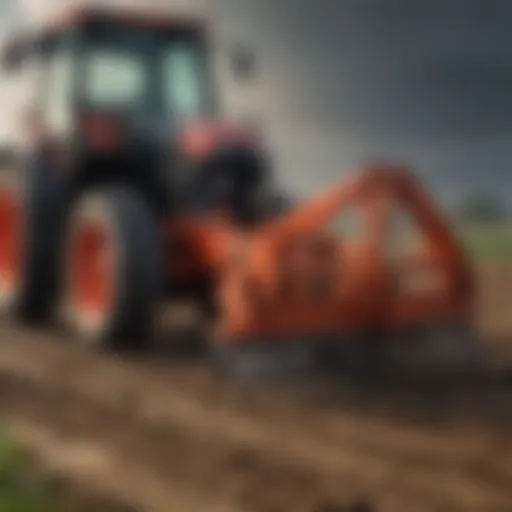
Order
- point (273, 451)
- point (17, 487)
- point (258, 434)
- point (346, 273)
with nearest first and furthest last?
point (17, 487) → point (273, 451) → point (258, 434) → point (346, 273)

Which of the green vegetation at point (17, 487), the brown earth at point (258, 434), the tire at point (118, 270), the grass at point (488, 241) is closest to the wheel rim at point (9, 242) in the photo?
the tire at point (118, 270)

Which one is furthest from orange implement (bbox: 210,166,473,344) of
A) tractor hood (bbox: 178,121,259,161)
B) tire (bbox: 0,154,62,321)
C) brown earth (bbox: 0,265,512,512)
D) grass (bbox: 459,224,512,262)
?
grass (bbox: 459,224,512,262)

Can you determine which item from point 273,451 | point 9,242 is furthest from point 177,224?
point 273,451

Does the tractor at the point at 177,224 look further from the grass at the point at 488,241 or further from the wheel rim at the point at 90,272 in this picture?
the grass at the point at 488,241

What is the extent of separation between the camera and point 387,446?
5363mm

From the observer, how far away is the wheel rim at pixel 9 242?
334 inches

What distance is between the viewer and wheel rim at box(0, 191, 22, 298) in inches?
334

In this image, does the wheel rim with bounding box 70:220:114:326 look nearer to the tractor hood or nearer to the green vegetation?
the tractor hood

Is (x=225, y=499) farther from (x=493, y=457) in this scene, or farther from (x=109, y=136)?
(x=109, y=136)

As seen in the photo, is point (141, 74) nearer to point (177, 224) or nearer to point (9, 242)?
point (177, 224)

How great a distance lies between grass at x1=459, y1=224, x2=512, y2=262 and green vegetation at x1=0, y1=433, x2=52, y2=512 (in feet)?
30.2

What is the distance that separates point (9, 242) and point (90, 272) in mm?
1157

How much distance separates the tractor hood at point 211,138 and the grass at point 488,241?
239 inches

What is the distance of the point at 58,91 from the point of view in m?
8.27
